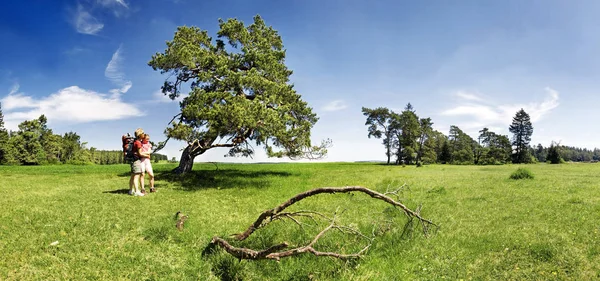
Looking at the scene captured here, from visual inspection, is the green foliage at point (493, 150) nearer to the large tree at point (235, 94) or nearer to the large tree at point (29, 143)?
the large tree at point (235, 94)

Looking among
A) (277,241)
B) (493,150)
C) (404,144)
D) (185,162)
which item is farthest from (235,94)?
(493,150)

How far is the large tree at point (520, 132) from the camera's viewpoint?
9306 centimetres

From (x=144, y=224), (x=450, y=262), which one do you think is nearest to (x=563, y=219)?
(x=450, y=262)

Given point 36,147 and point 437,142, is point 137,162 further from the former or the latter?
point 437,142

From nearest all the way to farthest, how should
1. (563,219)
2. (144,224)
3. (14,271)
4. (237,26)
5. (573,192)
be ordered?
(14,271)
(144,224)
(563,219)
(573,192)
(237,26)

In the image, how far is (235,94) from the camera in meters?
21.6

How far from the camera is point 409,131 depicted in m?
80.2

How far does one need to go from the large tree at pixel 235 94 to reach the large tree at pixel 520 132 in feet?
299

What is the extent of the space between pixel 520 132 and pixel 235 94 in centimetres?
10083

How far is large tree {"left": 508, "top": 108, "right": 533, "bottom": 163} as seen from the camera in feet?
305

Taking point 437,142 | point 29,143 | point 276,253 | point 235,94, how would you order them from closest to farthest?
1. point 276,253
2. point 235,94
3. point 29,143
4. point 437,142

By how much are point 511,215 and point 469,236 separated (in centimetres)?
330

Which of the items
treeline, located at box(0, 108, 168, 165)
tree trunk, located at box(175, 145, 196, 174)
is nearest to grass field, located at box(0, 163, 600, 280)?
tree trunk, located at box(175, 145, 196, 174)

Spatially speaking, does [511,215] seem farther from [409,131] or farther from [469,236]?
[409,131]
